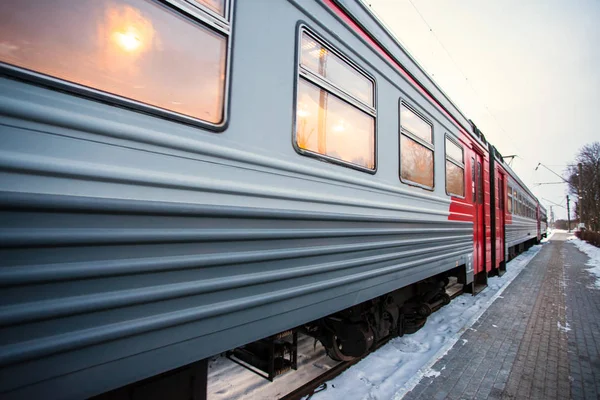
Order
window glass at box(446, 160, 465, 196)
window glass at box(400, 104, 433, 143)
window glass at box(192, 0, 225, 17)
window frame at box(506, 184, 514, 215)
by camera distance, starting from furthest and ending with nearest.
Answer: window frame at box(506, 184, 514, 215), window glass at box(446, 160, 465, 196), window glass at box(400, 104, 433, 143), window glass at box(192, 0, 225, 17)

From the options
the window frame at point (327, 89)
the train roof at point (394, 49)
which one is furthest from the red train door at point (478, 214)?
the window frame at point (327, 89)

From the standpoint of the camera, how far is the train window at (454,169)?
13.4 ft

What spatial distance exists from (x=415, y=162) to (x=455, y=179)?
1.48 metres

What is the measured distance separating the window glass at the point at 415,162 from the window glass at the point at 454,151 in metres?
0.74

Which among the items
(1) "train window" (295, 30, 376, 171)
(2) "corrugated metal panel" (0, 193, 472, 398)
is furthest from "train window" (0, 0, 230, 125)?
(1) "train window" (295, 30, 376, 171)

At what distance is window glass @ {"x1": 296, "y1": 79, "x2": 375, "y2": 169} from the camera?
191 centimetres

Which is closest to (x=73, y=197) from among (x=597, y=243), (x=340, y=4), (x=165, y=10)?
(x=165, y=10)

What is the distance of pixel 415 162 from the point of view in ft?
10.5

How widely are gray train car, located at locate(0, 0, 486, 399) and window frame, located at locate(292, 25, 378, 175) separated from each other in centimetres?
1

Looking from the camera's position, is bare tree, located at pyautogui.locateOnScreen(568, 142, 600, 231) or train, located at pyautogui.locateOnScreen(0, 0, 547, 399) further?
bare tree, located at pyautogui.locateOnScreen(568, 142, 600, 231)

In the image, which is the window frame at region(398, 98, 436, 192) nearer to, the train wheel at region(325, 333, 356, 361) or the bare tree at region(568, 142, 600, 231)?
the train wheel at region(325, 333, 356, 361)

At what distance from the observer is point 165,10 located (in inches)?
50.9

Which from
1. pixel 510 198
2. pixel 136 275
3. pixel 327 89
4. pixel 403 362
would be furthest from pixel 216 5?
pixel 510 198

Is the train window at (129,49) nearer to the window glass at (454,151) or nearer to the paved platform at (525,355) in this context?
the paved platform at (525,355)
